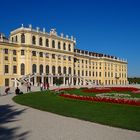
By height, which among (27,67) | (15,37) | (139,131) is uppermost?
(15,37)

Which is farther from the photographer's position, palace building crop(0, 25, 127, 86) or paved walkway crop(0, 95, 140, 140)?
palace building crop(0, 25, 127, 86)

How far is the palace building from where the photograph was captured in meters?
62.7

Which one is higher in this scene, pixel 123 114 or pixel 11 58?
pixel 11 58

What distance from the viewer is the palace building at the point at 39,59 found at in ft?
206

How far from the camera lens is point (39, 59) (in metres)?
68.6

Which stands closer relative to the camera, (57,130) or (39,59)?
(57,130)

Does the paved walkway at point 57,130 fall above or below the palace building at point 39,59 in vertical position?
below

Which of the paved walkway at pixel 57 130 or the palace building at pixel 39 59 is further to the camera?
the palace building at pixel 39 59

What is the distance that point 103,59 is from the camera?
9581 centimetres

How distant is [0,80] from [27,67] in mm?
7741

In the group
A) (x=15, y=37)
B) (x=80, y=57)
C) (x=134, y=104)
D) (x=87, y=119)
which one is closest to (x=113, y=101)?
(x=134, y=104)

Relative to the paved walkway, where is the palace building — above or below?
above

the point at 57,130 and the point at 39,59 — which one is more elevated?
the point at 39,59

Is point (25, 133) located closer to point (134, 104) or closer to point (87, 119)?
point (87, 119)
